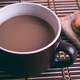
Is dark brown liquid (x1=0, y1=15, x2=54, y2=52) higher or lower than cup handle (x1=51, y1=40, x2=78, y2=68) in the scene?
higher

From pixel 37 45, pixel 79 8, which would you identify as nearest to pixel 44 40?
pixel 37 45

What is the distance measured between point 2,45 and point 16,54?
1.2 inches

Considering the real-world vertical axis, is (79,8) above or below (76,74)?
above

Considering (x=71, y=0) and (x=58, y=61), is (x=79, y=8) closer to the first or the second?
(x=71, y=0)

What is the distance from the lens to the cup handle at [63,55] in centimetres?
31

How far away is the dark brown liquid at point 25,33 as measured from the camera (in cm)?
30

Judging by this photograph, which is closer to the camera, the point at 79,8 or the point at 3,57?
the point at 3,57

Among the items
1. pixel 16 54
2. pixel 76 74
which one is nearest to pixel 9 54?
pixel 16 54

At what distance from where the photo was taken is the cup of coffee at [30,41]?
0.95 ft

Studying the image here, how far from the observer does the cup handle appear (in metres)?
0.31

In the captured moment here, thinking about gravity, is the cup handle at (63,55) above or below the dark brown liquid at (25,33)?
below

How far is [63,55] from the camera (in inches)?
12.5

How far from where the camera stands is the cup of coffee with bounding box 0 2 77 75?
0.95 feet

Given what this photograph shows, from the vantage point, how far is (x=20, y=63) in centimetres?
29
